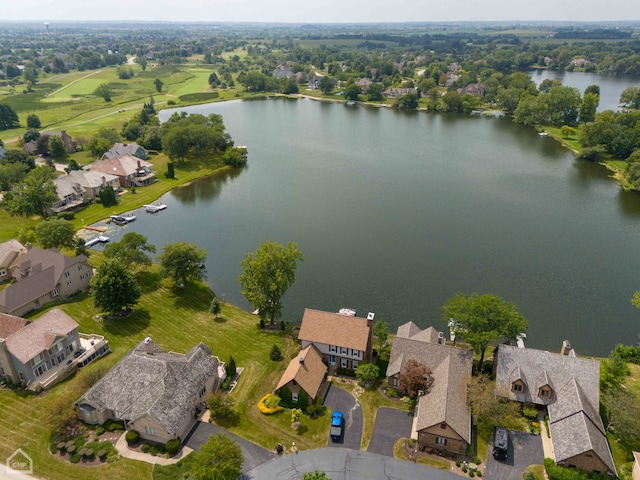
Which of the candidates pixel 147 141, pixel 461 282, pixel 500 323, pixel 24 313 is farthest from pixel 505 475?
pixel 147 141

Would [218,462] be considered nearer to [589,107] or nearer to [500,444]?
[500,444]

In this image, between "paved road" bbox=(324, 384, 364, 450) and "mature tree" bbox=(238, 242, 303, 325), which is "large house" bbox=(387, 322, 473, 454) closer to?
"paved road" bbox=(324, 384, 364, 450)

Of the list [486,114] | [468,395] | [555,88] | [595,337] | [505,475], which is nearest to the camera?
[505,475]

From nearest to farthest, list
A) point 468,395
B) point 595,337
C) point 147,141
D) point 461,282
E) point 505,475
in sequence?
point 505,475, point 468,395, point 595,337, point 461,282, point 147,141

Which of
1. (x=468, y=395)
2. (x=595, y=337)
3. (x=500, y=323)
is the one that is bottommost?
(x=595, y=337)

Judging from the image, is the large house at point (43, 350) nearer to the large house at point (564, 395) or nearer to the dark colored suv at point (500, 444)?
the dark colored suv at point (500, 444)

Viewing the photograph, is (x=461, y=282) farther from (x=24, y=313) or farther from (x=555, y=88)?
(x=555, y=88)

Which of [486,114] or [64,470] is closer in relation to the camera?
[64,470]

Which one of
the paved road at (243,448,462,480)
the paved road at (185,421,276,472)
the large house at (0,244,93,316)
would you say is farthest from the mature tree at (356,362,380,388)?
the large house at (0,244,93,316)
